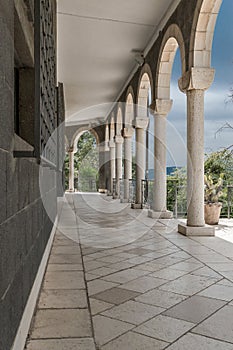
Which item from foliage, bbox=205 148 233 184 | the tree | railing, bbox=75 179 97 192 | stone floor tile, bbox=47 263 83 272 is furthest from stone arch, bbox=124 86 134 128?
the tree

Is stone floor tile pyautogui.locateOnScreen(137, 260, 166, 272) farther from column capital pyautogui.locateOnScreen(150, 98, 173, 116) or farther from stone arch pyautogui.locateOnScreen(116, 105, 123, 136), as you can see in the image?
stone arch pyautogui.locateOnScreen(116, 105, 123, 136)

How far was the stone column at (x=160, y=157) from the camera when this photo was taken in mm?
7082

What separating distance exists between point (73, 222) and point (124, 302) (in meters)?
4.26

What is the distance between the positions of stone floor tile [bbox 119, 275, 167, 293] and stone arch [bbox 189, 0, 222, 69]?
323 centimetres

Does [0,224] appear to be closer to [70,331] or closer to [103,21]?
[70,331]

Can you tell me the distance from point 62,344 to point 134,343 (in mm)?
343

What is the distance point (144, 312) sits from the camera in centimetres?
226

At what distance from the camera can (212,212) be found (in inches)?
248

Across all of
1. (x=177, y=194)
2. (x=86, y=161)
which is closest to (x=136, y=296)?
(x=177, y=194)

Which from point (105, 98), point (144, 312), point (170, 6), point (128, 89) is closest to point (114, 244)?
point (144, 312)

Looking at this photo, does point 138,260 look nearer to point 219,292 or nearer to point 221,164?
point 219,292

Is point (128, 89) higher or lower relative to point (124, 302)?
higher

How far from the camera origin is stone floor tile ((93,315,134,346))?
1895 mm

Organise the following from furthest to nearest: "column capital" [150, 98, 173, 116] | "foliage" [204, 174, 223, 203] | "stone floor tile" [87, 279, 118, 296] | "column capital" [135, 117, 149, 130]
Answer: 1. "column capital" [135, 117, 149, 130]
2. "column capital" [150, 98, 173, 116]
3. "foliage" [204, 174, 223, 203]
4. "stone floor tile" [87, 279, 118, 296]
